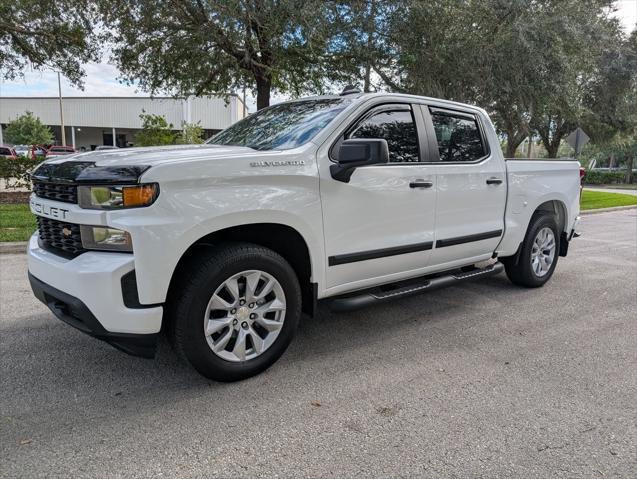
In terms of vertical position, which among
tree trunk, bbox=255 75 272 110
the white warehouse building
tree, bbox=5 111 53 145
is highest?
the white warehouse building

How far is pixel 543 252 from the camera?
18.5ft

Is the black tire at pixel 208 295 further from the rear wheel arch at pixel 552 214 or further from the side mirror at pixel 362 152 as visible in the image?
the rear wheel arch at pixel 552 214

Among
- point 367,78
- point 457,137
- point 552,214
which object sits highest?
point 367,78

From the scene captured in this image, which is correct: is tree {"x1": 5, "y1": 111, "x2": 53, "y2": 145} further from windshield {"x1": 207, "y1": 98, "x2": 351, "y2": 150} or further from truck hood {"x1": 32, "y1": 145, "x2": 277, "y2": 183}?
truck hood {"x1": 32, "y1": 145, "x2": 277, "y2": 183}

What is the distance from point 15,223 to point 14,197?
479 centimetres

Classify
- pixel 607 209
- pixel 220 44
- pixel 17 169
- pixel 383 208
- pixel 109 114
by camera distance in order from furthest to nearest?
pixel 109 114, pixel 607 209, pixel 17 169, pixel 220 44, pixel 383 208

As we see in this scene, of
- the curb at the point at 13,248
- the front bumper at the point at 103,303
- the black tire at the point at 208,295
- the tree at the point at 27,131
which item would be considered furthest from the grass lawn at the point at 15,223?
the tree at the point at 27,131

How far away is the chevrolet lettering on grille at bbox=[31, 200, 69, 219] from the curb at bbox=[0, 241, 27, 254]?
4631 millimetres

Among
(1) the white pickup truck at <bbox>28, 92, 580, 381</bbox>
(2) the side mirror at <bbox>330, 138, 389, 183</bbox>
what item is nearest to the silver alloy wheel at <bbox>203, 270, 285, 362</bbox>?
(1) the white pickup truck at <bbox>28, 92, 580, 381</bbox>

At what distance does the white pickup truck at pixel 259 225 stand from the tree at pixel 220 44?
6.31 m

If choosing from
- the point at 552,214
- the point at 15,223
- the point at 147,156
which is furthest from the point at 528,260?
the point at 15,223

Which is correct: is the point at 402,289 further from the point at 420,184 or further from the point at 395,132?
the point at 395,132

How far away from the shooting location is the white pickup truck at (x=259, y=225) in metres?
2.73

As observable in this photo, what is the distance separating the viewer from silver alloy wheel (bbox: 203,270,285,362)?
9.96ft
